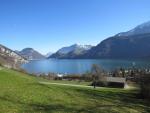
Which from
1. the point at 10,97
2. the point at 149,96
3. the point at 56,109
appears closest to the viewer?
the point at 56,109

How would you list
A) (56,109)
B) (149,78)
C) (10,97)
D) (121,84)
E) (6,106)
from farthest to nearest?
(121,84), (149,78), (10,97), (56,109), (6,106)

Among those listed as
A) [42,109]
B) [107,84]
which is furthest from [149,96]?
[107,84]

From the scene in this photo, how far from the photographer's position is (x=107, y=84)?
3307 inches

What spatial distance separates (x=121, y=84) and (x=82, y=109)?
68.2 meters

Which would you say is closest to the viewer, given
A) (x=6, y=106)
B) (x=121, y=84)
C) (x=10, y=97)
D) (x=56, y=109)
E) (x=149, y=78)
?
(x=6, y=106)

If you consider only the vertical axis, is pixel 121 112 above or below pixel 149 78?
below

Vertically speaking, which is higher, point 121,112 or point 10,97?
A: point 10,97

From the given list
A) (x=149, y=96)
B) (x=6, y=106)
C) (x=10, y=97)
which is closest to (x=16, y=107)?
(x=6, y=106)

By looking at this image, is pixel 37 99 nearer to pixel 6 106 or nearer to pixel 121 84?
pixel 6 106

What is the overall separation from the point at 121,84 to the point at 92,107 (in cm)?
6684

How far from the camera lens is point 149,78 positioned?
34938mm

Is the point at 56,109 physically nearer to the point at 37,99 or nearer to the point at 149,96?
the point at 37,99

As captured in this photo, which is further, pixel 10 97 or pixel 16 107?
pixel 10 97

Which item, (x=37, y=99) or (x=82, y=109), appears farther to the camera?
(x=37, y=99)
